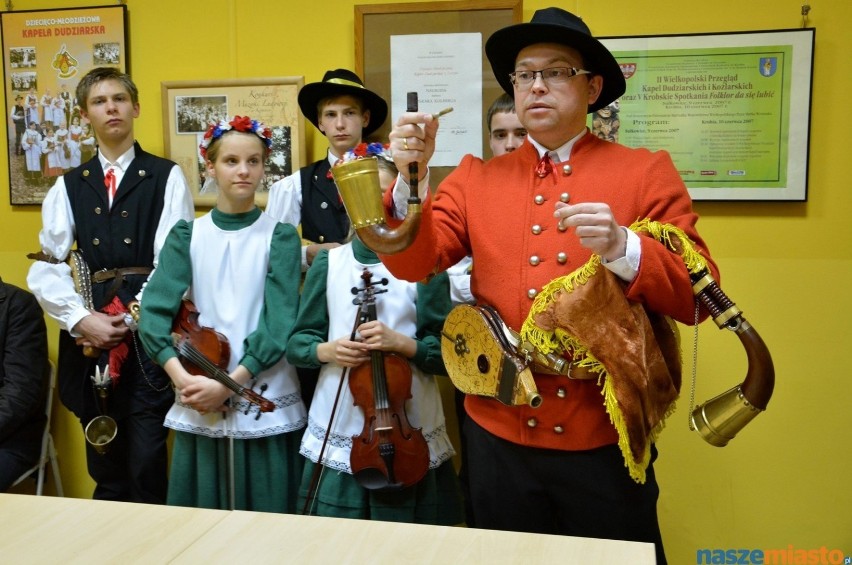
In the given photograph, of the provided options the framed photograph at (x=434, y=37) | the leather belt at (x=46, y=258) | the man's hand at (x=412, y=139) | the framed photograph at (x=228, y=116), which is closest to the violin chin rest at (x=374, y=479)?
the man's hand at (x=412, y=139)

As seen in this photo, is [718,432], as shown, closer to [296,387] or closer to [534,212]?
[534,212]

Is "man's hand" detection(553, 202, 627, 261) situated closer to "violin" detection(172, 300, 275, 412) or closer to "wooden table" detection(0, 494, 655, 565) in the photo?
"wooden table" detection(0, 494, 655, 565)

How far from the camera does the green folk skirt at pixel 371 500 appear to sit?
2293 millimetres

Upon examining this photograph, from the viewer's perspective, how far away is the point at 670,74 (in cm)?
284

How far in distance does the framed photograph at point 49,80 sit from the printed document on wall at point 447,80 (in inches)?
48.7

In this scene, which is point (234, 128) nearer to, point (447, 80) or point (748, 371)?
point (447, 80)

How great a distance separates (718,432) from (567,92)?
838mm

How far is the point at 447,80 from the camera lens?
2.98m

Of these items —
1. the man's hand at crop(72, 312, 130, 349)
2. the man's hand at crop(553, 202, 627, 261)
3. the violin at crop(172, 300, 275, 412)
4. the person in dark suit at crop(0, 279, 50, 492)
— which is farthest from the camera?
the person in dark suit at crop(0, 279, 50, 492)

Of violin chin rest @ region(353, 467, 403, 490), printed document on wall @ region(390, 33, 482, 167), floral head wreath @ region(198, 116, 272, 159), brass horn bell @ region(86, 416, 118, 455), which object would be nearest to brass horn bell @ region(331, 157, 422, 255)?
violin chin rest @ region(353, 467, 403, 490)

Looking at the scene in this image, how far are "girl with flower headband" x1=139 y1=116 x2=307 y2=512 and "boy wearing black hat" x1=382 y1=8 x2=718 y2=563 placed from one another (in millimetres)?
833

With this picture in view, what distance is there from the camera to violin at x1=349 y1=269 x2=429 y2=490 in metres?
2.18

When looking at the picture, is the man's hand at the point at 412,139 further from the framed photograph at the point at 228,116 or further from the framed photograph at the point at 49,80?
the framed photograph at the point at 49,80

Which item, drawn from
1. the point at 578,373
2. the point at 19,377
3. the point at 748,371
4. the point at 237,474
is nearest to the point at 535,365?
the point at 578,373
